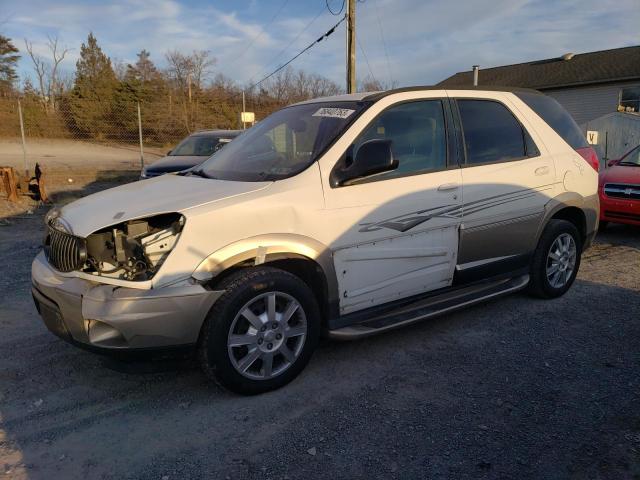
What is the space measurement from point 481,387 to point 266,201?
6.00ft

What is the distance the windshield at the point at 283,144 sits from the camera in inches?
139

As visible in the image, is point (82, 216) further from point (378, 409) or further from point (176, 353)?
point (378, 409)

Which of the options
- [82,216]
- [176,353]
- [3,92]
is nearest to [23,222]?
[82,216]

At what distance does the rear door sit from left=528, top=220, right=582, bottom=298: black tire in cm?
17

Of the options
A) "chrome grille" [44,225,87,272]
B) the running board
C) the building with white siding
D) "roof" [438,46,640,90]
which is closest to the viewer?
"chrome grille" [44,225,87,272]

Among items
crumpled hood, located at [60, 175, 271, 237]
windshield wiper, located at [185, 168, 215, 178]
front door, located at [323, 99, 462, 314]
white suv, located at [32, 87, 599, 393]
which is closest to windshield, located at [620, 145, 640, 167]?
white suv, located at [32, 87, 599, 393]

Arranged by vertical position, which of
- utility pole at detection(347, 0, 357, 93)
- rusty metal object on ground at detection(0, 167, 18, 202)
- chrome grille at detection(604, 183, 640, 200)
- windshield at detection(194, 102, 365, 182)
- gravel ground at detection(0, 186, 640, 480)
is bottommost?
gravel ground at detection(0, 186, 640, 480)

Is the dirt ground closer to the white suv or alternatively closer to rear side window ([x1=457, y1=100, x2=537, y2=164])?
the white suv

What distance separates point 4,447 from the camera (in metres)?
2.68


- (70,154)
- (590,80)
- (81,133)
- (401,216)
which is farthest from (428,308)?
(590,80)

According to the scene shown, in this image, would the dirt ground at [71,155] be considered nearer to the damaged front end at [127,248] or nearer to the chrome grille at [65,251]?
the chrome grille at [65,251]

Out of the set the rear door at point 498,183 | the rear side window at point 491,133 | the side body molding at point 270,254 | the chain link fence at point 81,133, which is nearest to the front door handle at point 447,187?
the rear door at point 498,183

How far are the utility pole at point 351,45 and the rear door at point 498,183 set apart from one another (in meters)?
12.5

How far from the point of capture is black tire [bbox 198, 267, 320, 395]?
2922 millimetres
